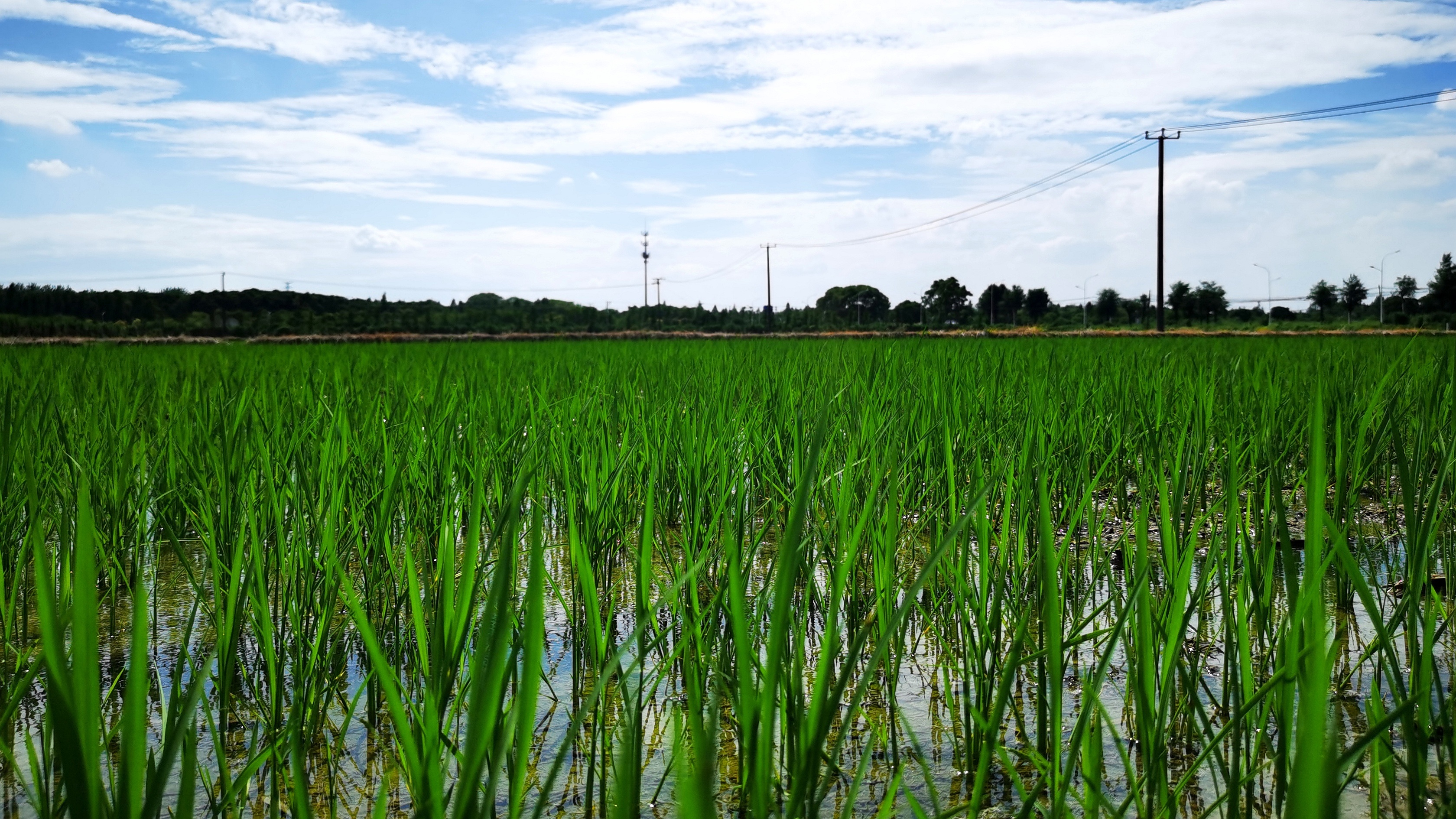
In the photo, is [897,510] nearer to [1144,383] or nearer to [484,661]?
[484,661]

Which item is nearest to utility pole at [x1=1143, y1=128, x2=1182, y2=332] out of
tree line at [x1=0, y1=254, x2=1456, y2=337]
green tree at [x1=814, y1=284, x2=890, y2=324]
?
tree line at [x1=0, y1=254, x2=1456, y2=337]

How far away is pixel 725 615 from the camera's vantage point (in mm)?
1713

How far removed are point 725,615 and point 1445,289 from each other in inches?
2007

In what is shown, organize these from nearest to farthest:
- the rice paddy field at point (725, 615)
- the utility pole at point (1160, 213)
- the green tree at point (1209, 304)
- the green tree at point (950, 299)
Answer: the rice paddy field at point (725, 615) → the utility pole at point (1160, 213) → the green tree at point (1209, 304) → the green tree at point (950, 299)

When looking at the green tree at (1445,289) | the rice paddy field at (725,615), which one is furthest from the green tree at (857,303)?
the rice paddy field at (725,615)

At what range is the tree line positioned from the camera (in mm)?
28406

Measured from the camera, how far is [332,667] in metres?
1.45

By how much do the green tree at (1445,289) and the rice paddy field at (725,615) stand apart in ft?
157

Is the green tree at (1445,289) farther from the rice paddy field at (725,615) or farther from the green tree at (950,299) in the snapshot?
the rice paddy field at (725,615)

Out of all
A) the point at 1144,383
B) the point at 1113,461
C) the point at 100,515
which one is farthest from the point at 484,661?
the point at 1144,383

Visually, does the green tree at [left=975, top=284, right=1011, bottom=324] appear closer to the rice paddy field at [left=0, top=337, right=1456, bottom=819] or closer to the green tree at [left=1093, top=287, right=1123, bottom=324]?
the green tree at [left=1093, top=287, right=1123, bottom=324]

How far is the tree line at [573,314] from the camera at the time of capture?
2841cm

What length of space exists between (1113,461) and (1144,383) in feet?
4.32

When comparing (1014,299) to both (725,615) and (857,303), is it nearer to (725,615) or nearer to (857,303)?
(857,303)
